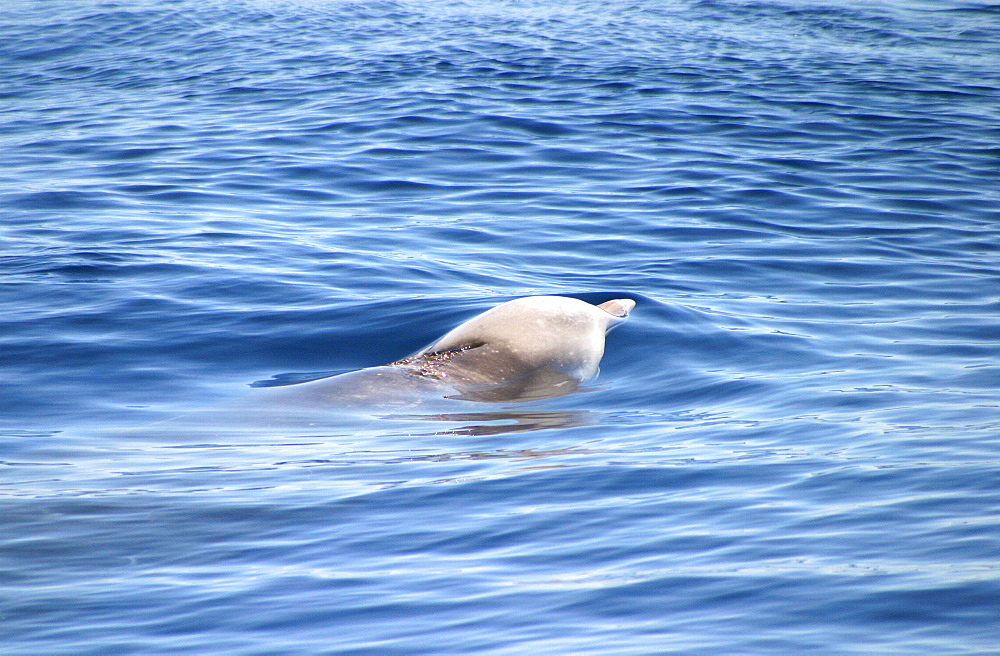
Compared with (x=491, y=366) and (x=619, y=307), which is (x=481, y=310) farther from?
(x=491, y=366)

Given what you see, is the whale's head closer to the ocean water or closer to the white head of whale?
the white head of whale

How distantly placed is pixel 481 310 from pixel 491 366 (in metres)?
1.34

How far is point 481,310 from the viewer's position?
831cm

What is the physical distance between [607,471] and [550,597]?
1545 millimetres

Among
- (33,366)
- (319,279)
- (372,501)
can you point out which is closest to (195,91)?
(319,279)

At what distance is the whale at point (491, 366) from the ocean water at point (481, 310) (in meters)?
0.25

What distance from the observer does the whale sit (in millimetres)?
6602

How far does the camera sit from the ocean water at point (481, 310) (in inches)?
149

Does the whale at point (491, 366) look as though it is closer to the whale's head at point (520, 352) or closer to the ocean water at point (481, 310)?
the whale's head at point (520, 352)

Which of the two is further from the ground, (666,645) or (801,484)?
(666,645)

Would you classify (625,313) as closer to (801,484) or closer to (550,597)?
(801,484)

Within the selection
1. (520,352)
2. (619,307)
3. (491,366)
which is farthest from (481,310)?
(491,366)

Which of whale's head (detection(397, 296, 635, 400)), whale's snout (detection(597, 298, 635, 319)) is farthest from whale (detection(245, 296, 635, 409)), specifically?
whale's snout (detection(597, 298, 635, 319))

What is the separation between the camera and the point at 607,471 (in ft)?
17.2
